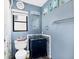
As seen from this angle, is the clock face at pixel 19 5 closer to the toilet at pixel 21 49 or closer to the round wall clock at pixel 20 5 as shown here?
the round wall clock at pixel 20 5

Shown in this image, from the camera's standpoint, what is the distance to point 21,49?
254cm

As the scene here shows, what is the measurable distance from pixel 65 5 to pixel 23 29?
4.25 ft

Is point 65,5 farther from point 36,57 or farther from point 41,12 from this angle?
point 36,57

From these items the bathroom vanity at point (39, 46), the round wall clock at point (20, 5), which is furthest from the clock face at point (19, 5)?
the bathroom vanity at point (39, 46)

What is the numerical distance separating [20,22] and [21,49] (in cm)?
70

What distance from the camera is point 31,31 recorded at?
2.61 meters

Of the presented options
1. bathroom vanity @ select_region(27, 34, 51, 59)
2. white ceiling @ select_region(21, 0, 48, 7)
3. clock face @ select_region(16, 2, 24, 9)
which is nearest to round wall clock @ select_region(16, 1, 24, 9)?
clock face @ select_region(16, 2, 24, 9)

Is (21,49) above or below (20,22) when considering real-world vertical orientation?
below

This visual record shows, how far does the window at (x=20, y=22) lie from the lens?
2.50 meters

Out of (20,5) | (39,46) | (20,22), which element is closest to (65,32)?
(39,46)

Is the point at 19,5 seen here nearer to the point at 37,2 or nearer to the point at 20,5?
the point at 20,5

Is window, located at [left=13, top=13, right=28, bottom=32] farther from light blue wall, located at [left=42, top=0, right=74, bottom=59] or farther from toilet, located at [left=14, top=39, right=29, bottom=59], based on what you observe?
light blue wall, located at [left=42, top=0, right=74, bottom=59]

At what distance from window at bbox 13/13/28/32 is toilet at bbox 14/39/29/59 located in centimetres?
30
